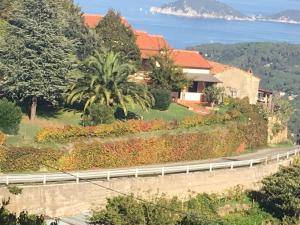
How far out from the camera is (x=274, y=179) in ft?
113

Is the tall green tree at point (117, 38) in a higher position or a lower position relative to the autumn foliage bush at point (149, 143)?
higher

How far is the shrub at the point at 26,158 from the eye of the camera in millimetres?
29380

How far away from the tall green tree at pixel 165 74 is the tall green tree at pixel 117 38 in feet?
7.21

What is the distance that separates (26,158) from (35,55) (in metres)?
7.83

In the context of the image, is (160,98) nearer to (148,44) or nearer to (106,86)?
(106,86)

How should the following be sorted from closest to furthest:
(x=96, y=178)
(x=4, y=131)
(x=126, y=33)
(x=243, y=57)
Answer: (x=96, y=178), (x=4, y=131), (x=126, y=33), (x=243, y=57)

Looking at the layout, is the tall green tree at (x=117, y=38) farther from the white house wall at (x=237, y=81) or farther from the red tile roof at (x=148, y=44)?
the white house wall at (x=237, y=81)

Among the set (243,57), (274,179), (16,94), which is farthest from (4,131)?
(243,57)

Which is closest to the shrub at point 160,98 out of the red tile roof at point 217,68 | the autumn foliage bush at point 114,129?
the autumn foliage bush at point 114,129

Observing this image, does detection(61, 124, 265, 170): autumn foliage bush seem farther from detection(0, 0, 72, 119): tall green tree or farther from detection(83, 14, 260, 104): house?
detection(83, 14, 260, 104): house

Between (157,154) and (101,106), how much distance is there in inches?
162

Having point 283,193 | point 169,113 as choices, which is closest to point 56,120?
point 169,113

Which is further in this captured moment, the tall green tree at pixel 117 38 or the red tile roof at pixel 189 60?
the red tile roof at pixel 189 60

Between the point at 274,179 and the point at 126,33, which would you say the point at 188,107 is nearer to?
the point at 126,33
